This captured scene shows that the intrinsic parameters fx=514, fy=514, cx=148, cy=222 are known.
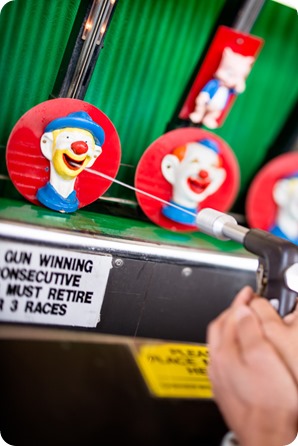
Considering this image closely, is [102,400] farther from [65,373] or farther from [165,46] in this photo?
Answer: [165,46]

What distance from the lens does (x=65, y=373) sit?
3.05ft

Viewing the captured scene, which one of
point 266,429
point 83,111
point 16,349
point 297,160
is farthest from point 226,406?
point 297,160

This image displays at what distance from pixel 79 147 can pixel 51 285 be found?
261 millimetres

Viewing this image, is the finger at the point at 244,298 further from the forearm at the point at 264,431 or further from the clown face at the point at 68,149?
the clown face at the point at 68,149

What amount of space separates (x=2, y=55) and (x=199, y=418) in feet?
2.54

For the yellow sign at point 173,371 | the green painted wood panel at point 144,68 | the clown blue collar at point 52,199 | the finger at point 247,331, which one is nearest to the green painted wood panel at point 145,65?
the green painted wood panel at point 144,68

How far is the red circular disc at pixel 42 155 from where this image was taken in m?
0.95

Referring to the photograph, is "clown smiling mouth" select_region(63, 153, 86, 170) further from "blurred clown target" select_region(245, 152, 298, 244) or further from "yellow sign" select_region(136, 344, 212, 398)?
"blurred clown target" select_region(245, 152, 298, 244)

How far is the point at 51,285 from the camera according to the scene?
3.01ft

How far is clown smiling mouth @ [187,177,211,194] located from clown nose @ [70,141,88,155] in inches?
10.5

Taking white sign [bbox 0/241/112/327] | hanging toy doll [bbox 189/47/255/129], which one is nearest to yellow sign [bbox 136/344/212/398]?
white sign [bbox 0/241/112/327]

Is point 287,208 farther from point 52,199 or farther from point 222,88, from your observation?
point 52,199

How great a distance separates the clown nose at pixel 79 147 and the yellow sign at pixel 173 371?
0.41m

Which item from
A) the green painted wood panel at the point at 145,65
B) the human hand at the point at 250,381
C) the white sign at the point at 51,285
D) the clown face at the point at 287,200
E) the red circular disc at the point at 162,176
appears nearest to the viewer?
the human hand at the point at 250,381
